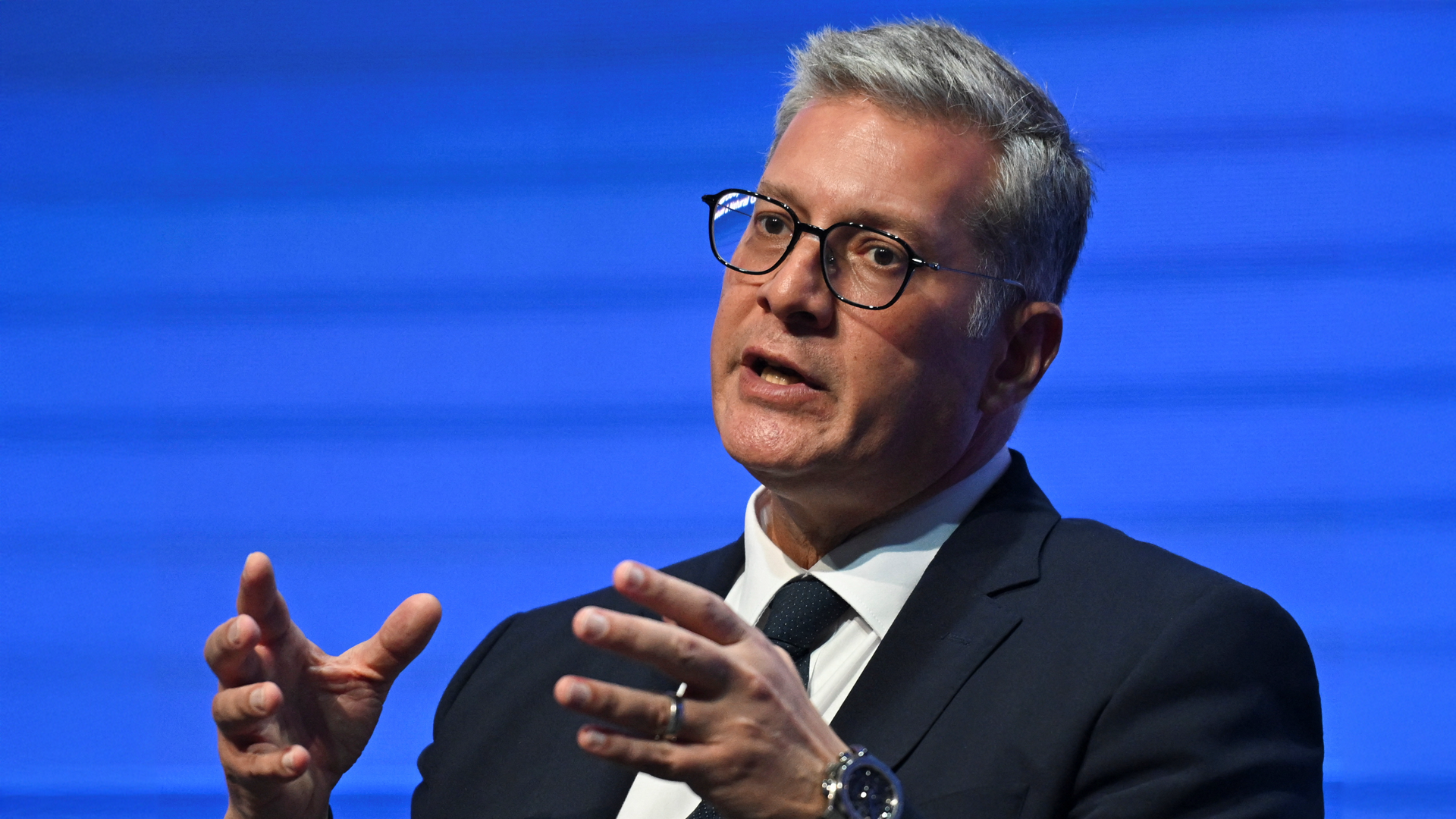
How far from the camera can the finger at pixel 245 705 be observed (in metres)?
1.41

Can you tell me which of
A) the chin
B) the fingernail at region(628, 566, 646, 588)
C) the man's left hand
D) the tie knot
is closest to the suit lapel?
the tie knot

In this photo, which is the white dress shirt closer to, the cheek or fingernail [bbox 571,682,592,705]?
the cheek

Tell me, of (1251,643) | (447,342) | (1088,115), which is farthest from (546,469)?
(1251,643)

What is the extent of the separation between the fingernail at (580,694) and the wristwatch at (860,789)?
0.89 feet

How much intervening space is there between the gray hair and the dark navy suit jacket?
0.34 meters

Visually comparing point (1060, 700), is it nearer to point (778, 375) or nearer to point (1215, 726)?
point (1215, 726)

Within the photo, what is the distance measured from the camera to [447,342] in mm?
2693

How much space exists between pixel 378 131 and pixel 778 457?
1.49 m

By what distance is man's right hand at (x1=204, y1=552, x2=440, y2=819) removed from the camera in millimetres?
1436

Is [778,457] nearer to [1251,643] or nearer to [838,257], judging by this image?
[838,257]

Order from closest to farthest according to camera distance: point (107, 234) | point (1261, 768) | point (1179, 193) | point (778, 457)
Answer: point (1261, 768)
point (778, 457)
point (1179, 193)
point (107, 234)

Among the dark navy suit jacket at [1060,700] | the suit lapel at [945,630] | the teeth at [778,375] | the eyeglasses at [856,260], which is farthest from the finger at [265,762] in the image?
the eyeglasses at [856,260]

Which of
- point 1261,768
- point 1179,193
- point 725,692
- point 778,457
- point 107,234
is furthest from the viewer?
point 107,234

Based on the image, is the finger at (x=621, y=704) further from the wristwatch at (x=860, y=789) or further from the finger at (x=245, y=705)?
the finger at (x=245, y=705)
